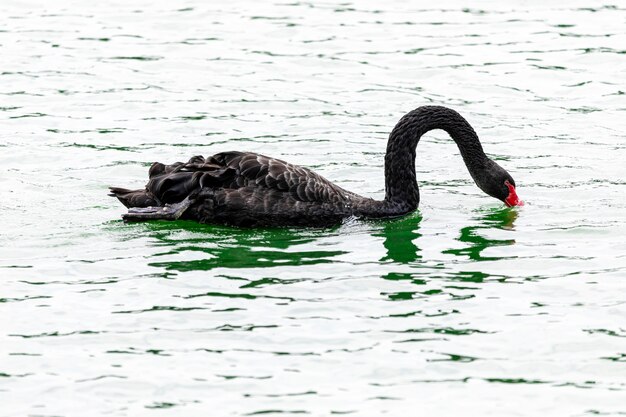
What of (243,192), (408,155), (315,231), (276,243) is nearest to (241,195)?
(243,192)

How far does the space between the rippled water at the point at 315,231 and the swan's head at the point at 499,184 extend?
0.55 feet

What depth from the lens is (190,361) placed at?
795cm

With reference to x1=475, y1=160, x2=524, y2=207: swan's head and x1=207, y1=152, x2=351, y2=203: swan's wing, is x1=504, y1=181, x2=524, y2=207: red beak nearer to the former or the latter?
x1=475, y1=160, x2=524, y2=207: swan's head

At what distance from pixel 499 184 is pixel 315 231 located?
5.30ft

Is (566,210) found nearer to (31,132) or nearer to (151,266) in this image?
(151,266)

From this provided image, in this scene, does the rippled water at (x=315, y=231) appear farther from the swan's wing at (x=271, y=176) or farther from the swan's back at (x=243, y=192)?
the swan's wing at (x=271, y=176)

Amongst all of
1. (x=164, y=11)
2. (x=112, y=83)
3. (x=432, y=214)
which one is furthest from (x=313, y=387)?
(x=164, y=11)

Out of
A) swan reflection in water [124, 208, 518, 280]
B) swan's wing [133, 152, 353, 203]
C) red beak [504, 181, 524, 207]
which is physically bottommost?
swan reflection in water [124, 208, 518, 280]

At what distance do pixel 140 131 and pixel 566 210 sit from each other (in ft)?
14.4

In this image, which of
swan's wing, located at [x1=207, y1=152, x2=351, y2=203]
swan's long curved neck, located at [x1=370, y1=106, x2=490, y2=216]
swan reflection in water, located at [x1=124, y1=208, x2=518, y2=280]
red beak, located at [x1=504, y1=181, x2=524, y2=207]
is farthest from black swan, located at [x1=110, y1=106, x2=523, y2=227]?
red beak, located at [x1=504, y1=181, x2=524, y2=207]

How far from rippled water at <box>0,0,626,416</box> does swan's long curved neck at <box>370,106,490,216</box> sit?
0.20 m

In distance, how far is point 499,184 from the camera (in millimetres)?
11547

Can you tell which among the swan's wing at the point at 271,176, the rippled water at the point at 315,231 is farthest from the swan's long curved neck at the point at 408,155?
the swan's wing at the point at 271,176

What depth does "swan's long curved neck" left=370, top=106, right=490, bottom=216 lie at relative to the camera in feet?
37.4
